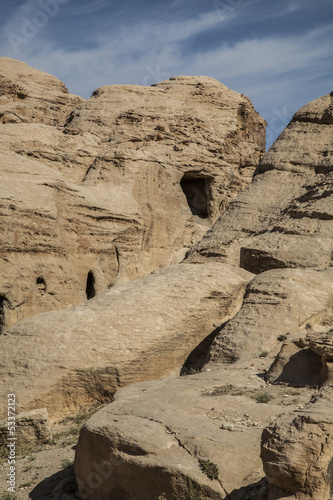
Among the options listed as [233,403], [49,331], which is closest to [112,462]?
[233,403]

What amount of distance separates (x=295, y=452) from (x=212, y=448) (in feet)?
5.41

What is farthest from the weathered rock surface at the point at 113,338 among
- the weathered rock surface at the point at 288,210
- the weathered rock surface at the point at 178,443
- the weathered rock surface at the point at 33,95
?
the weathered rock surface at the point at 33,95

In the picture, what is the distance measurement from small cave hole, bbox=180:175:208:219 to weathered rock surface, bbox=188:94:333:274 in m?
9.92

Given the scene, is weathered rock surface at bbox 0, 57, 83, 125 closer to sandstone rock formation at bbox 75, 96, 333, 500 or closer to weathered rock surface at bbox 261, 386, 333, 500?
sandstone rock formation at bbox 75, 96, 333, 500

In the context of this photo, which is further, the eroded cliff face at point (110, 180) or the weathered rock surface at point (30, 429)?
the eroded cliff face at point (110, 180)

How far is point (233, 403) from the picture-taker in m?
9.05

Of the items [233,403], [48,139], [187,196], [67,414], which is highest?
[48,139]

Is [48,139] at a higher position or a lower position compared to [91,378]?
higher

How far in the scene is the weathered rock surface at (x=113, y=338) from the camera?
517 inches

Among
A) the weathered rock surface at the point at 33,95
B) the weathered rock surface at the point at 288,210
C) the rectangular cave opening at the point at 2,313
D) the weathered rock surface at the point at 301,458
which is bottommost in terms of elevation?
the rectangular cave opening at the point at 2,313

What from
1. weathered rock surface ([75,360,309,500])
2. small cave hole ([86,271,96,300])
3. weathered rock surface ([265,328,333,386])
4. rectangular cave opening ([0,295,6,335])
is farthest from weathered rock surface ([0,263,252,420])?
Answer: small cave hole ([86,271,96,300])

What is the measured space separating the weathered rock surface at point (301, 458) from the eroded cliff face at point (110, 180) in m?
14.7

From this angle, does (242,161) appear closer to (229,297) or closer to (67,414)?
(229,297)

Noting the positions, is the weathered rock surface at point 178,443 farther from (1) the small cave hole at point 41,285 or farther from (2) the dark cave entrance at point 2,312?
(1) the small cave hole at point 41,285
